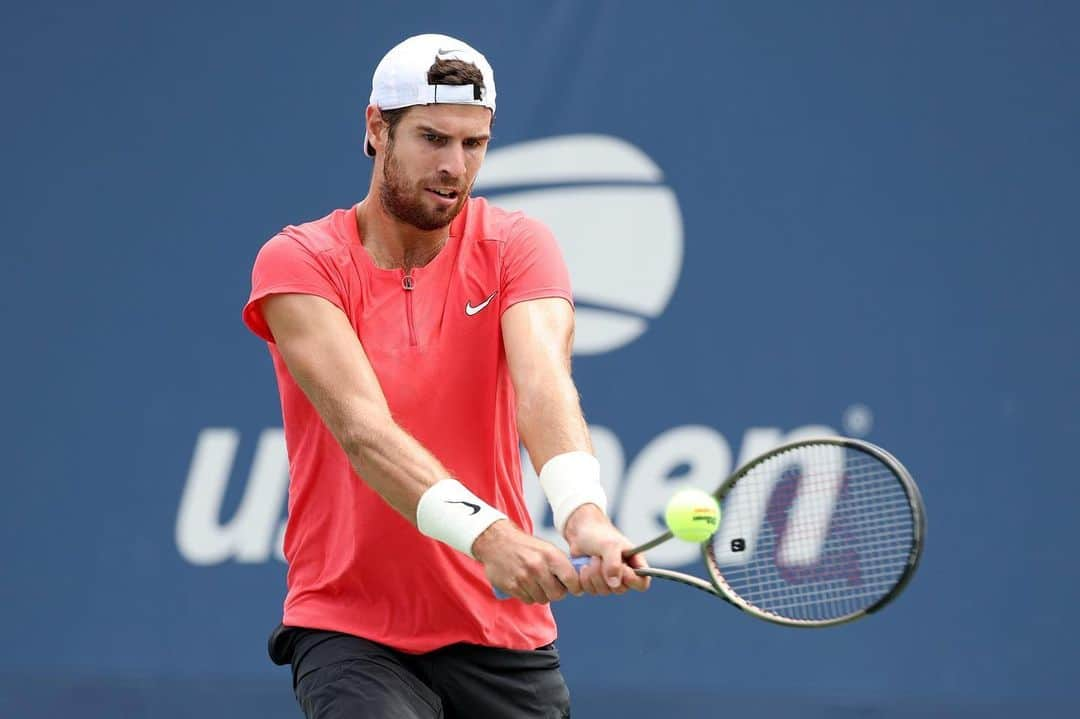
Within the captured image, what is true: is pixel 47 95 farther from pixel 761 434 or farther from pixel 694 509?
pixel 694 509

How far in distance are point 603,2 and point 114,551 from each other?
2.65 metres

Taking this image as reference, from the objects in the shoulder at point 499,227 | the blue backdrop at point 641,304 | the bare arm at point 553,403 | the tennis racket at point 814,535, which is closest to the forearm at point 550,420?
the bare arm at point 553,403

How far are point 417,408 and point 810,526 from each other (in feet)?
7.29

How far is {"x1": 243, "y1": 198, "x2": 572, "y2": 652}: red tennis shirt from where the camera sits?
333cm

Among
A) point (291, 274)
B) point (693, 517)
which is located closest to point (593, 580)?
point (693, 517)

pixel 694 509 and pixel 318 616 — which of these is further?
pixel 318 616

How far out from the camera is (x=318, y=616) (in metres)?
3.34

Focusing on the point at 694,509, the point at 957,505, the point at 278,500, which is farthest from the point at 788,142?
the point at 694,509

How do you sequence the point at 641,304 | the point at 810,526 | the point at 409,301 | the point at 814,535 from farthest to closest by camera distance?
the point at 641,304
the point at 810,526
the point at 814,535
the point at 409,301

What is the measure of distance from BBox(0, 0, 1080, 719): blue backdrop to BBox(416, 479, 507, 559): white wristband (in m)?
2.61

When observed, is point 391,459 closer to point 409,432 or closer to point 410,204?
point 409,432

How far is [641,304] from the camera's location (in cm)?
573

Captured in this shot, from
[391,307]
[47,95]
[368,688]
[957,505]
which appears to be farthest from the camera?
[47,95]

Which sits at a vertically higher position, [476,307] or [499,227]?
[499,227]
